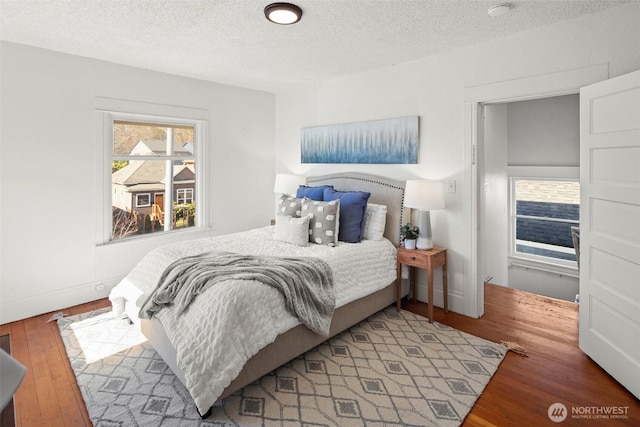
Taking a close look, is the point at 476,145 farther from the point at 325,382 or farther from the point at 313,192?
the point at 325,382

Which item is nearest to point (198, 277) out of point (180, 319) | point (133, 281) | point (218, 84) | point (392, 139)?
point (180, 319)

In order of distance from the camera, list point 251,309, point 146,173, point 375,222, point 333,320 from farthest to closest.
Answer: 1. point 146,173
2. point 375,222
3. point 333,320
4. point 251,309

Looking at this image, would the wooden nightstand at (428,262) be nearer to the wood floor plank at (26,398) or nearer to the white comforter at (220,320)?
the white comforter at (220,320)

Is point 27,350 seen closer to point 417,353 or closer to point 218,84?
point 417,353

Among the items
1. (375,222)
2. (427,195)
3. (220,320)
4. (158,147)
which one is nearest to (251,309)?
(220,320)

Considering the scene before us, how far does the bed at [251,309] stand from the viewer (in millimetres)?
1940

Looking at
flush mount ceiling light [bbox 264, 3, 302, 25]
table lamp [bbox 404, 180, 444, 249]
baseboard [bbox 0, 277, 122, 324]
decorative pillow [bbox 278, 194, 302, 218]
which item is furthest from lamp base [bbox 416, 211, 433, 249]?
baseboard [bbox 0, 277, 122, 324]

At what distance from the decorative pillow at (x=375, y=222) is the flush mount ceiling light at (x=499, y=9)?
1.82 metres

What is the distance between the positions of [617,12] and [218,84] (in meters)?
3.95

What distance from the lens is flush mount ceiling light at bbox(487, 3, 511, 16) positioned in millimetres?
2379

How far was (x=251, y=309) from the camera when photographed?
210cm

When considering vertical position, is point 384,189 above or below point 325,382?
above

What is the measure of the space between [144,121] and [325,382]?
337cm

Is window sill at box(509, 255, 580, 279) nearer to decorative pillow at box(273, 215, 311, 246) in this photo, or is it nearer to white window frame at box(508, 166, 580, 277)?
white window frame at box(508, 166, 580, 277)
